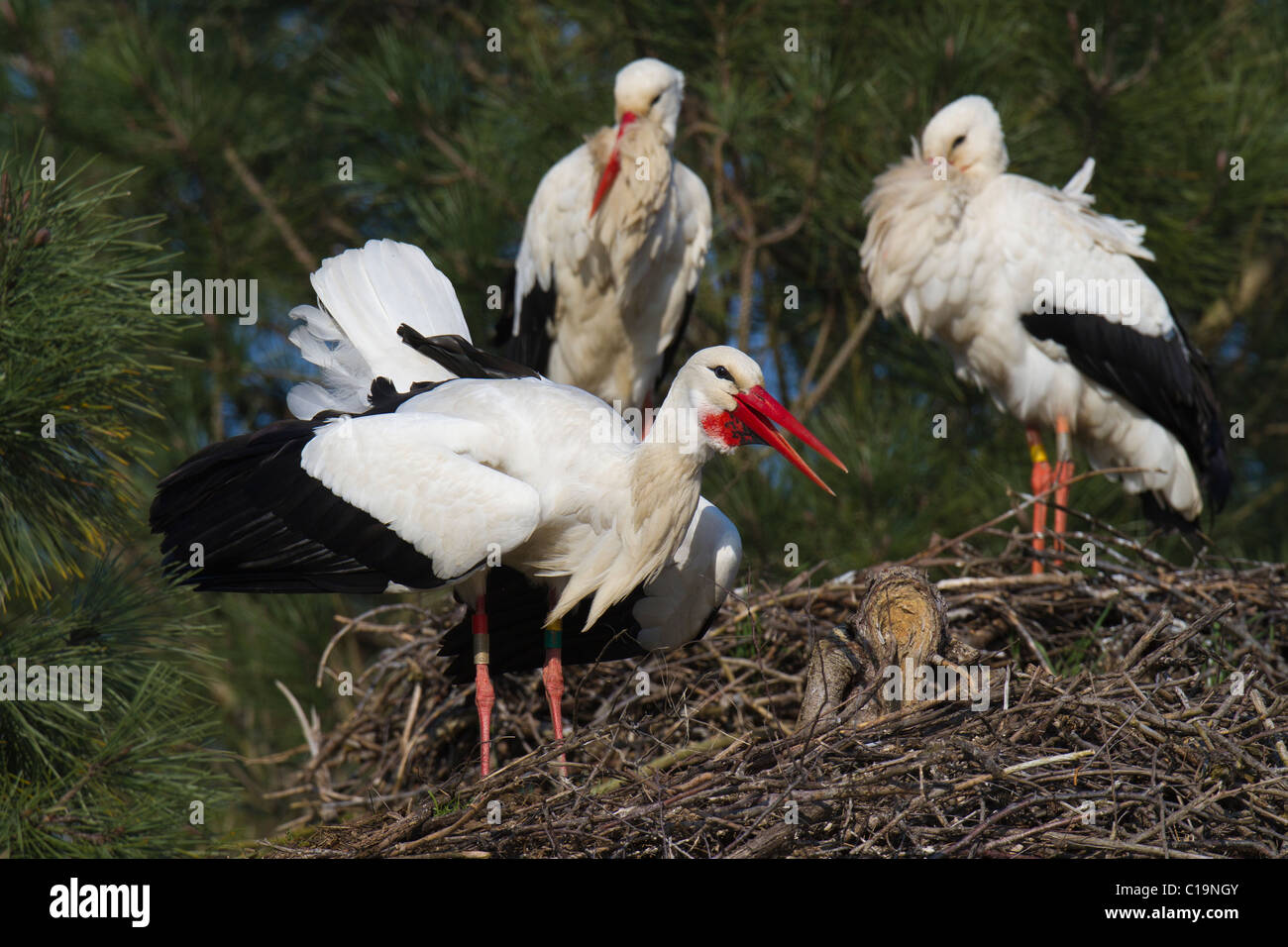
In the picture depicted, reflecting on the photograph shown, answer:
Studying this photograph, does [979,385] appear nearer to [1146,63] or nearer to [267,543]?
[1146,63]

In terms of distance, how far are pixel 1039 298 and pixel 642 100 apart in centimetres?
165

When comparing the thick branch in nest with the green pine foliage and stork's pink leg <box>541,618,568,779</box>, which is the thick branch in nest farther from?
the green pine foliage

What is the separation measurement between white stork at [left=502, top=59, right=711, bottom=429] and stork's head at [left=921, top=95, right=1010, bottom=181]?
0.92 meters

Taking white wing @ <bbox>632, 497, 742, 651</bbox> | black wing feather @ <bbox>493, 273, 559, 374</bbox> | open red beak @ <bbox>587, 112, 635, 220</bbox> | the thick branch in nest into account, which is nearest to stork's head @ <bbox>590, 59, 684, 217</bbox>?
open red beak @ <bbox>587, 112, 635, 220</bbox>

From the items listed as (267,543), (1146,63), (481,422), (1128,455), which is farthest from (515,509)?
(1146,63)

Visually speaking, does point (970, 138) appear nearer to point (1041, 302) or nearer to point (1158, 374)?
point (1041, 302)

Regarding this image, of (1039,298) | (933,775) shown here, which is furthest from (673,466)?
(1039,298)

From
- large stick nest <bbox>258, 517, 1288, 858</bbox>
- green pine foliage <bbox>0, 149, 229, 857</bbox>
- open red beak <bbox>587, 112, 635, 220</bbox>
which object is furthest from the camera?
open red beak <bbox>587, 112, 635, 220</bbox>

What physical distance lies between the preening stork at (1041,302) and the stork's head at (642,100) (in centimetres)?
88

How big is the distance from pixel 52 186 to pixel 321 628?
3956 mm

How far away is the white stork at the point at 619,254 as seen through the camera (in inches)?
219

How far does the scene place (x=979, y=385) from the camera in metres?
5.98

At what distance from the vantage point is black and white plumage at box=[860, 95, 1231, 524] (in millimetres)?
A: 5586

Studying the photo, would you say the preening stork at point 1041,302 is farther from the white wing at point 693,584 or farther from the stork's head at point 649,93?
the white wing at point 693,584
